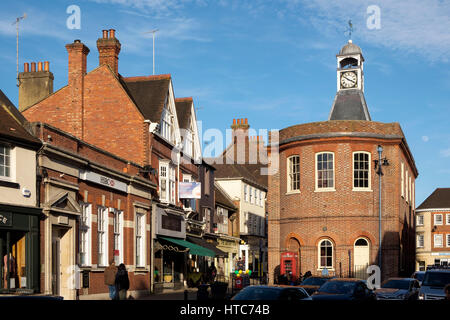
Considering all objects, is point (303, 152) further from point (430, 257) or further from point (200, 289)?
point (430, 257)

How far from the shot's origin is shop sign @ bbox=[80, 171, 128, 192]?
26.3m

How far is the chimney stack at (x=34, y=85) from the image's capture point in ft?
125

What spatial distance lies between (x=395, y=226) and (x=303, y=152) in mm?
7058

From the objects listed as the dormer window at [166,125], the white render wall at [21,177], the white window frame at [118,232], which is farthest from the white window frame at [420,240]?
the white render wall at [21,177]

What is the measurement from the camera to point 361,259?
126 ft

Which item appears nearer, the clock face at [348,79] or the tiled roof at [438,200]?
the clock face at [348,79]

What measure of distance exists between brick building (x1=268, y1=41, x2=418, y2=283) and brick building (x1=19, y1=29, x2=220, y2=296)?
6.54 m

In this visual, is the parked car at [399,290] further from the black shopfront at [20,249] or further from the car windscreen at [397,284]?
the black shopfront at [20,249]

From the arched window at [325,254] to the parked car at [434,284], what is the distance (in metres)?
14.3

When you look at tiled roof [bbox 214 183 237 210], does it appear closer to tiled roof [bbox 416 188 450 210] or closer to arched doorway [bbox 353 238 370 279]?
arched doorway [bbox 353 238 370 279]

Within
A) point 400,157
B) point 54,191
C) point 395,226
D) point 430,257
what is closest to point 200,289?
point 54,191

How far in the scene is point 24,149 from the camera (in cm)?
2186

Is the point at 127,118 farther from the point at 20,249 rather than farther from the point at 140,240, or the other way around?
the point at 20,249

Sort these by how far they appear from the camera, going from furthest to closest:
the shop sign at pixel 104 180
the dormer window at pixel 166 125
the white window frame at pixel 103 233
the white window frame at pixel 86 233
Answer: the dormer window at pixel 166 125 < the white window frame at pixel 103 233 < the white window frame at pixel 86 233 < the shop sign at pixel 104 180
